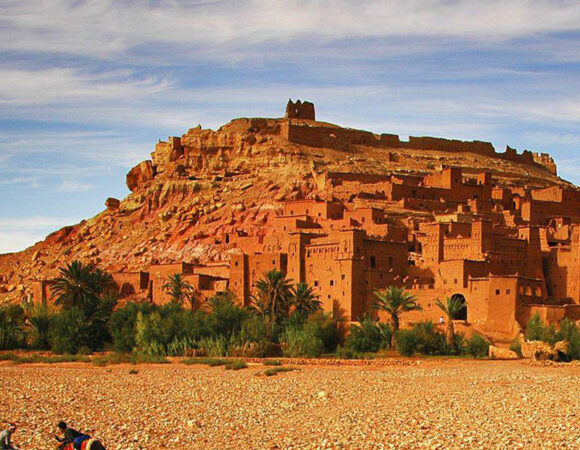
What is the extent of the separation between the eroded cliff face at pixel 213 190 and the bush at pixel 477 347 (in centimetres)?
1838

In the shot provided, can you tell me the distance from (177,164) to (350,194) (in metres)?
21.1

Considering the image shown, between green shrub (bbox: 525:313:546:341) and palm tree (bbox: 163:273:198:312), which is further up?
palm tree (bbox: 163:273:198:312)

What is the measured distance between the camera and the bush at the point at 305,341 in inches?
1747

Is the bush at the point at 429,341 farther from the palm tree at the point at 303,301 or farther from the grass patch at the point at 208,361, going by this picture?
the grass patch at the point at 208,361

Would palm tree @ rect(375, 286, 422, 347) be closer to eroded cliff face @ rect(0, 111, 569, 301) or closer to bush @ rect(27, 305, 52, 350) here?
eroded cliff face @ rect(0, 111, 569, 301)

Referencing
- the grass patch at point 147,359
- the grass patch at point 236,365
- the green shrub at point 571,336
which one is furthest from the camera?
the grass patch at point 147,359

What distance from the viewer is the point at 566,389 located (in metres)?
28.6

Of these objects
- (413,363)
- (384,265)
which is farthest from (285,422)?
(384,265)

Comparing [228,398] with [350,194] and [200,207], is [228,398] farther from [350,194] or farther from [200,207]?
[200,207]

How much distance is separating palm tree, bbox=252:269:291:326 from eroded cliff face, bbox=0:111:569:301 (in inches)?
483

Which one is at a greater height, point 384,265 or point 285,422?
point 384,265

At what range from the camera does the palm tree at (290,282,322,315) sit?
48531mm

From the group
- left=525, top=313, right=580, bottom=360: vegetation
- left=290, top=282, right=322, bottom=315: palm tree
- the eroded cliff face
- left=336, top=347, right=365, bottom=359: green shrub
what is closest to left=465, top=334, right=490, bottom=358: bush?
left=525, top=313, right=580, bottom=360: vegetation

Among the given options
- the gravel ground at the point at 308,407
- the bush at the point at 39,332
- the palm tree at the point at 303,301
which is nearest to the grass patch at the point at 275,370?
the gravel ground at the point at 308,407
